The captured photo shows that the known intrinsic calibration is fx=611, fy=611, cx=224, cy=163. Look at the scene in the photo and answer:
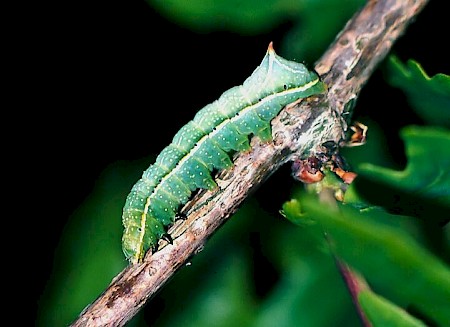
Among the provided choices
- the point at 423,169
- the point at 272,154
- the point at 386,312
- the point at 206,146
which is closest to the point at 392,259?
the point at 386,312

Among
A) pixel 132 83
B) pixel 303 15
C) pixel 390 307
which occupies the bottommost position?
pixel 390 307

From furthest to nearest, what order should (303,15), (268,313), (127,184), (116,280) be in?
1. (127,184)
2. (303,15)
3. (268,313)
4. (116,280)

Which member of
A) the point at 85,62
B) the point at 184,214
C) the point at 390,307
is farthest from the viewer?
the point at 85,62

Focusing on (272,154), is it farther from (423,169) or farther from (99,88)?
(99,88)

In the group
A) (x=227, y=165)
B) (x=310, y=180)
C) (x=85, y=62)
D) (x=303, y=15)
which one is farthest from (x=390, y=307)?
(x=85, y=62)

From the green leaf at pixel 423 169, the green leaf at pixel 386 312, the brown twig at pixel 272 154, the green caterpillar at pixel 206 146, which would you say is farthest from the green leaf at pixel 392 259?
the green caterpillar at pixel 206 146

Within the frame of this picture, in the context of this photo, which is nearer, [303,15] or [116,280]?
[116,280]

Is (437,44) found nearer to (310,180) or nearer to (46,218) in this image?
(310,180)

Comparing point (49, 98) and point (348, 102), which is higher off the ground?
point (49, 98)
